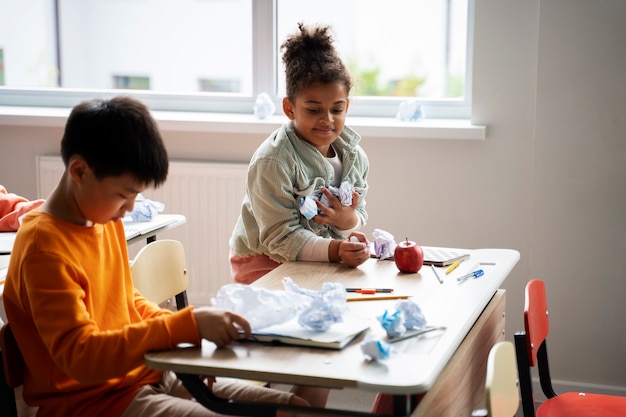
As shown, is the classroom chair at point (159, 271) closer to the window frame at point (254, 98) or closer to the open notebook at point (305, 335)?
the open notebook at point (305, 335)

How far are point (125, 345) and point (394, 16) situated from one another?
2.33 m

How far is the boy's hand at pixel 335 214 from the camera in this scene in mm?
2168

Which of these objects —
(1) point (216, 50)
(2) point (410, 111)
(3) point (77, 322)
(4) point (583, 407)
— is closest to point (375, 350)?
(3) point (77, 322)

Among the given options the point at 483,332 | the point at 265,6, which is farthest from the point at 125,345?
the point at 265,6

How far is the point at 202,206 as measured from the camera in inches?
136

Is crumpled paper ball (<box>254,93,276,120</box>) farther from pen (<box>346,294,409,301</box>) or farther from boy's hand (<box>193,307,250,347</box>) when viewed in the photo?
boy's hand (<box>193,307,250,347</box>)

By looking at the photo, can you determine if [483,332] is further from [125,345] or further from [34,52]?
[34,52]

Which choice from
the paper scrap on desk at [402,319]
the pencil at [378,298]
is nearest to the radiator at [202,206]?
the pencil at [378,298]

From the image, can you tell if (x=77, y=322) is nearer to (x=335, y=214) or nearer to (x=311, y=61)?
(x=335, y=214)

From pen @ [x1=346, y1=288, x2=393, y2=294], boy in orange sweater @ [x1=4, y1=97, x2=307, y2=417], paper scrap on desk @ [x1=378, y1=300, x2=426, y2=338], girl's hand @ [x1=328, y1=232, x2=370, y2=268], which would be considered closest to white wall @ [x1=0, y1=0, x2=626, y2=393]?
girl's hand @ [x1=328, y1=232, x2=370, y2=268]

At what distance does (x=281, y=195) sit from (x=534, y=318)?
0.69 meters

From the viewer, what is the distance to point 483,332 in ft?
6.76

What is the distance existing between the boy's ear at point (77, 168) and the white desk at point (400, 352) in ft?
1.15

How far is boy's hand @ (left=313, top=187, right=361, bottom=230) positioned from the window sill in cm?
102
